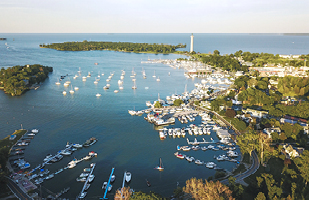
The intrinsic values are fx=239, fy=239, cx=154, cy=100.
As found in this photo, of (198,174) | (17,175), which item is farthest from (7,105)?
(198,174)

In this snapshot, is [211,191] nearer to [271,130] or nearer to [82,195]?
[82,195]

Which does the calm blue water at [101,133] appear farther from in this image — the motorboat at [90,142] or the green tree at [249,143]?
the green tree at [249,143]

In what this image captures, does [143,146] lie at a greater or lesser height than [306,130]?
lesser

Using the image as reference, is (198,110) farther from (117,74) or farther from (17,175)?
(117,74)

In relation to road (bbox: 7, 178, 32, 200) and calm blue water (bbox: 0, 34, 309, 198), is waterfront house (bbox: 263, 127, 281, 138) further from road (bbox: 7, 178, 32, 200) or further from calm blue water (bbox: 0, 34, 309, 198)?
road (bbox: 7, 178, 32, 200)

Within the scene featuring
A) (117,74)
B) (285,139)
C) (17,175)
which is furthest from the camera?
(117,74)
